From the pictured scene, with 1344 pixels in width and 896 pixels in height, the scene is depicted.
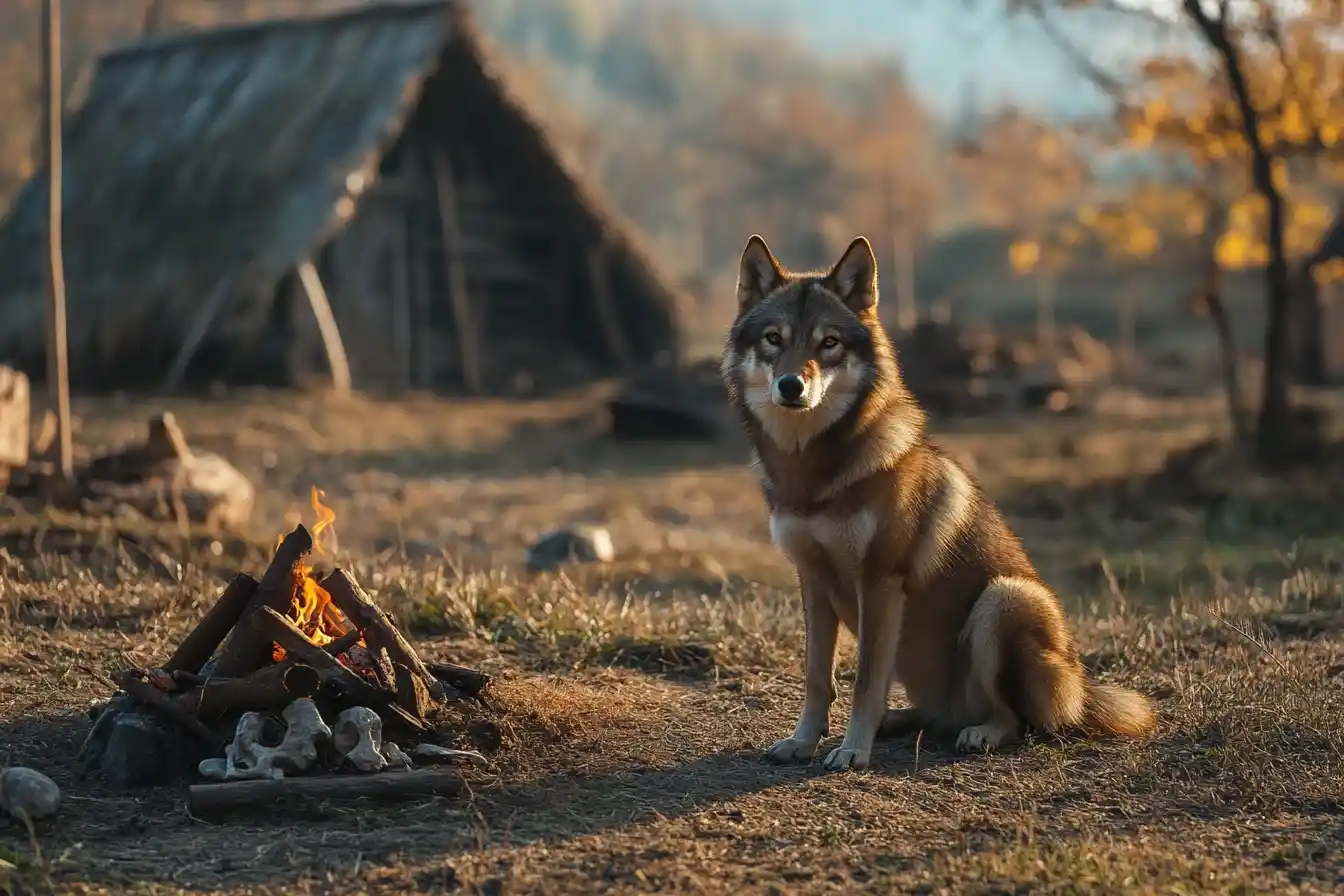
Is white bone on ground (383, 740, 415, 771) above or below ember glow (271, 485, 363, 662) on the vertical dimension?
below

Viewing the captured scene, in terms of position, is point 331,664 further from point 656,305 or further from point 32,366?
point 656,305

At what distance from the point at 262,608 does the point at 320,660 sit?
30 centimetres


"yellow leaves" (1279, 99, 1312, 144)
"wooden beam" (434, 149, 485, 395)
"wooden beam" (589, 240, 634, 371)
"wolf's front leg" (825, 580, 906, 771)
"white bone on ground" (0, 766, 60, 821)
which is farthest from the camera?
"wooden beam" (589, 240, 634, 371)

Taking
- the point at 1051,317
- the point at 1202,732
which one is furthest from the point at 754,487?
the point at 1051,317

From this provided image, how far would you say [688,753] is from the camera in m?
6.01

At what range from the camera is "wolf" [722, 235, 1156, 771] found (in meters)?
5.81

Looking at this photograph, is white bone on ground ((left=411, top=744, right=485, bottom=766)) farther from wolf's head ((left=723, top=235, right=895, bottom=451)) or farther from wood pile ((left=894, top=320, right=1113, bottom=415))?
wood pile ((left=894, top=320, right=1113, bottom=415))

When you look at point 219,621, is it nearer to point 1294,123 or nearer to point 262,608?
point 262,608

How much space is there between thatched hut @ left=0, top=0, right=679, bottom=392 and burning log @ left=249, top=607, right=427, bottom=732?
45.0ft

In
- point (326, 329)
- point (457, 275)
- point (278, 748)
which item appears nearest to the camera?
point (278, 748)

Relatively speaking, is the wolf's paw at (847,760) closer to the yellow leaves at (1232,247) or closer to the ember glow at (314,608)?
the ember glow at (314,608)

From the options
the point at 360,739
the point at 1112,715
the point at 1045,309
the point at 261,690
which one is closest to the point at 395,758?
the point at 360,739

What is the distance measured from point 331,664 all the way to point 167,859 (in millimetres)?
1105

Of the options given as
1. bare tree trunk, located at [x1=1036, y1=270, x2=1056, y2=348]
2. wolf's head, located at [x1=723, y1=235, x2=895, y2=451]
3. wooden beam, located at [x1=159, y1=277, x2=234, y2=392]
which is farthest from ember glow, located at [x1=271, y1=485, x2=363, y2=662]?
bare tree trunk, located at [x1=1036, y1=270, x2=1056, y2=348]
